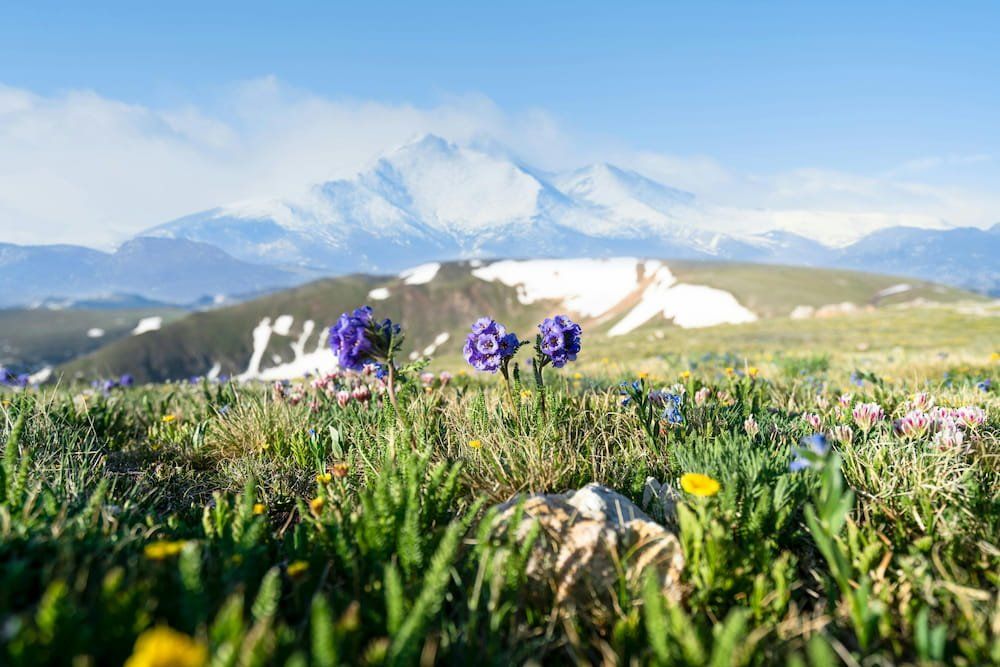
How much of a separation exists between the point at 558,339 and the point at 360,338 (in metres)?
1.46

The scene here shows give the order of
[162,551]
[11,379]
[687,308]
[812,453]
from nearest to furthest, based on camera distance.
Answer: [162,551] → [812,453] → [11,379] → [687,308]

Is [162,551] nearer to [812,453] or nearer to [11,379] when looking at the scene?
[812,453]

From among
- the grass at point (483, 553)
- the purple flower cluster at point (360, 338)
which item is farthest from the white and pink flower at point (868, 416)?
the purple flower cluster at point (360, 338)

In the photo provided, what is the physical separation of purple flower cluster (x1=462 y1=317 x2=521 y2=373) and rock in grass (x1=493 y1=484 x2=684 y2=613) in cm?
143

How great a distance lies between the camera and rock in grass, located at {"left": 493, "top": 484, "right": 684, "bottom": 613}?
2.73 meters

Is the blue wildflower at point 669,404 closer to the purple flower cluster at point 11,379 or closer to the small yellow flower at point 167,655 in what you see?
the small yellow flower at point 167,655

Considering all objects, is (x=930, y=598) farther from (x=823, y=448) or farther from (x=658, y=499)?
(x=658, y=499)

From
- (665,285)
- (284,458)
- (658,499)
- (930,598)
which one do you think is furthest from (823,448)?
(665,285)

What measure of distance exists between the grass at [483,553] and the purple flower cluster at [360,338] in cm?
61

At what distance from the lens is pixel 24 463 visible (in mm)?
2893

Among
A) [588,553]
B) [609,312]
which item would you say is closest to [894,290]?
[609,312]

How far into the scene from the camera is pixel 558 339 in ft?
14.2

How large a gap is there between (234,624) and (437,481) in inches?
59.0

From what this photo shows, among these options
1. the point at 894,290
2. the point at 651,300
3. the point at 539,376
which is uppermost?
the point at 539,376
